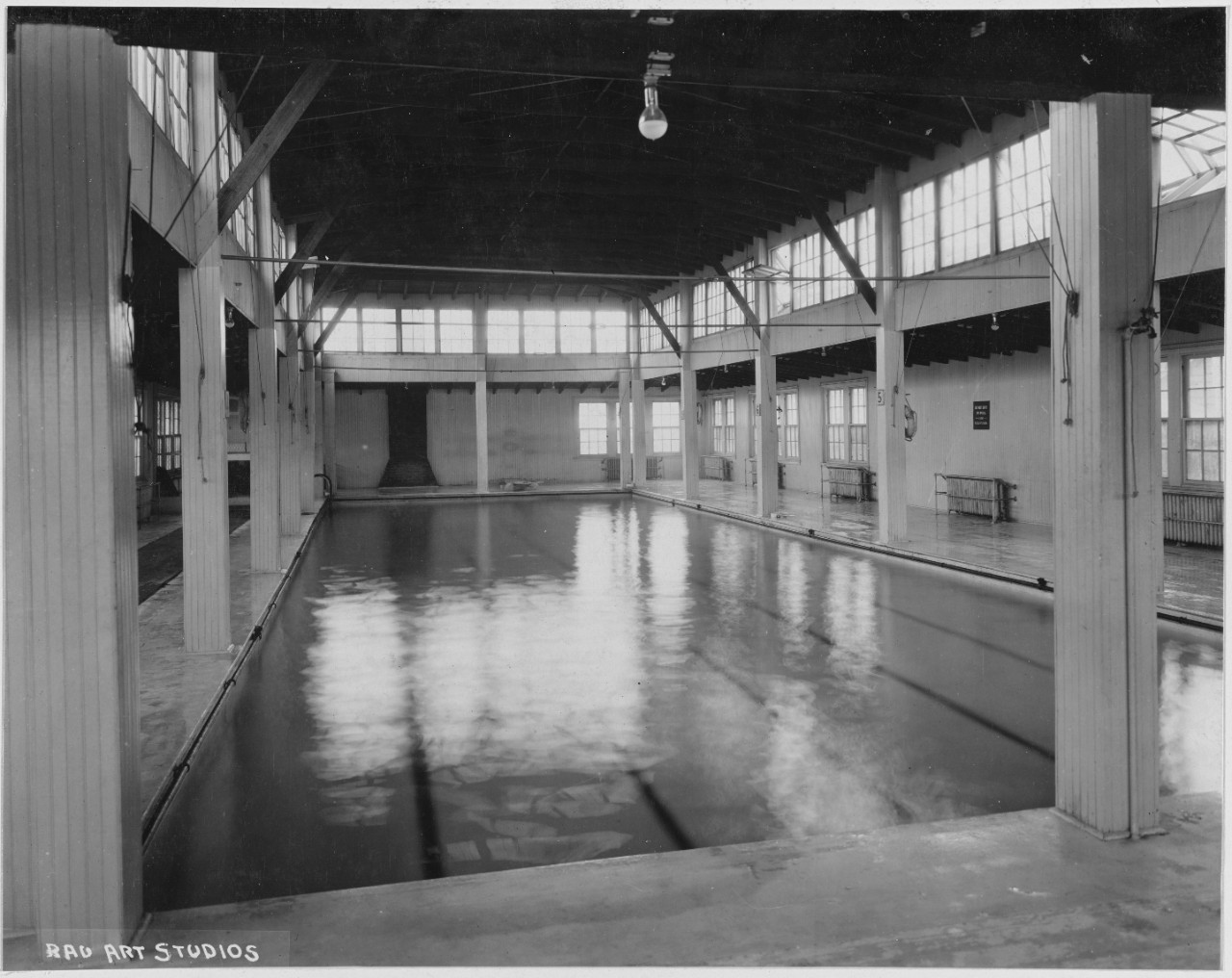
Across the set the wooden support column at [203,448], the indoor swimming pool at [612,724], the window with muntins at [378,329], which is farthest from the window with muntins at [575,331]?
the wooden support column at [203,448]

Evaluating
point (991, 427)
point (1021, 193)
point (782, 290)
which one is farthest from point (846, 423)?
point (1021, 193)

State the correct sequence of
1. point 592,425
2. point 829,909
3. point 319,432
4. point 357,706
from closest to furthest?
1. point 829,909
2. point 357,706
3. point 319,432
4. point 592,425

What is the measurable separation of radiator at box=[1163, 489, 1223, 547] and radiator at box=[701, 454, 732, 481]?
56.7ft

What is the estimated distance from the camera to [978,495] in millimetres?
17469

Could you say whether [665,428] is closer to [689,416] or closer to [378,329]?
[689,416]

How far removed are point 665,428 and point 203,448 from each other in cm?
2533

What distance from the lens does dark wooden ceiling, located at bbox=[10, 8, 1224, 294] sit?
377cm

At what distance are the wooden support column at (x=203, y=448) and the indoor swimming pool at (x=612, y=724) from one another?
2.17 feet

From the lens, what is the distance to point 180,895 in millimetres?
4215

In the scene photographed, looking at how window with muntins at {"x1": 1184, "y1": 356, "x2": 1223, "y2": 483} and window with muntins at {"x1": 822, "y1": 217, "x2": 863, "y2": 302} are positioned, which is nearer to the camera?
window with muntins at {"x1": 1184, "y1": 356, "x2": 1223, "y2": 483}

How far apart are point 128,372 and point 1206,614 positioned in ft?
31.4

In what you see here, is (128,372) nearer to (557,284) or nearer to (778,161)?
(778,161)

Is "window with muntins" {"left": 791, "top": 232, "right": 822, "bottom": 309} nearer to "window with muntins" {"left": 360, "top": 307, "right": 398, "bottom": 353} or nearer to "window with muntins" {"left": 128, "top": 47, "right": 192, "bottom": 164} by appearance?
"window with muntins" {"left": 128, "top": 47, "right": 192, "bottom": 164}

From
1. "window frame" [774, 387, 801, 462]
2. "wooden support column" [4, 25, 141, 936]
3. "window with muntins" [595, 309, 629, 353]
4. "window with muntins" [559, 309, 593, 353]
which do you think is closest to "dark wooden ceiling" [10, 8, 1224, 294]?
"wooden support column" [4, 25, 141, 936]
